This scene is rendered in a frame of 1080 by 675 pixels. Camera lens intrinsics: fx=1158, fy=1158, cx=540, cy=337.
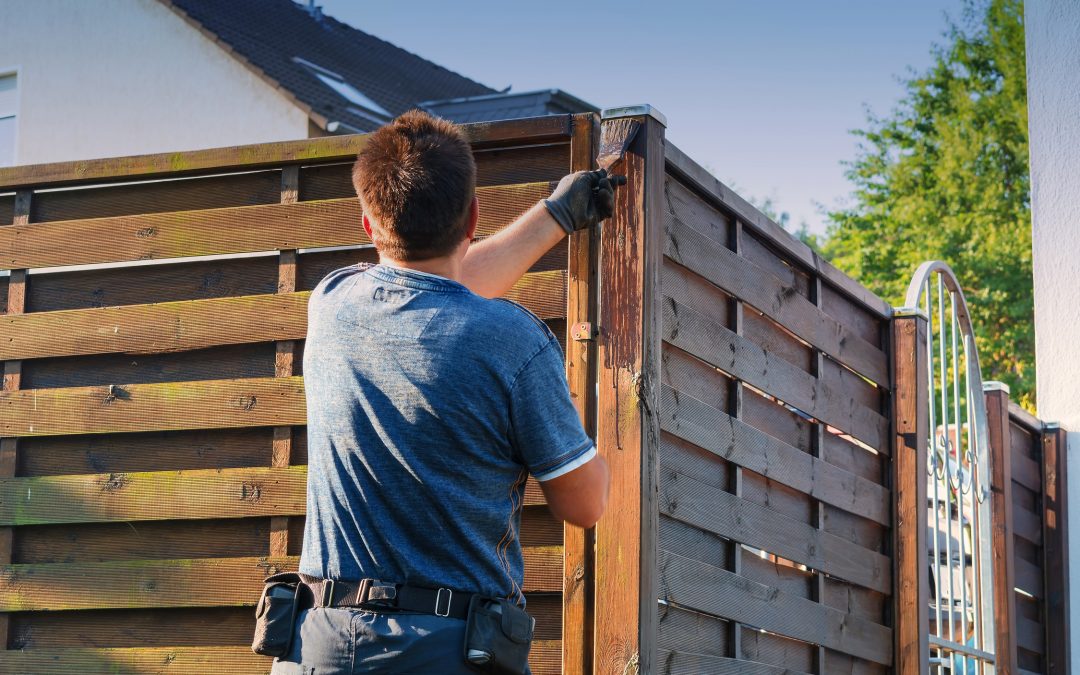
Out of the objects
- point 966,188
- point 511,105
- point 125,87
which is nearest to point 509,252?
point 511,105

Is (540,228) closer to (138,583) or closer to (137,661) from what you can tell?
(138,583)

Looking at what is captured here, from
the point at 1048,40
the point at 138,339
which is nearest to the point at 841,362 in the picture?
the point at 138,339

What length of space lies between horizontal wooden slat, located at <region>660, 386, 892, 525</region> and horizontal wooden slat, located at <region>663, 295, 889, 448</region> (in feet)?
0.49

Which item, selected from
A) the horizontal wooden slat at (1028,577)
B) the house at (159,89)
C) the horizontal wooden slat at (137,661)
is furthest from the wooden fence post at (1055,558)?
the house at (159,89)

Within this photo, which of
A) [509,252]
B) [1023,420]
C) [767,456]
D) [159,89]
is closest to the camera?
[509,252]

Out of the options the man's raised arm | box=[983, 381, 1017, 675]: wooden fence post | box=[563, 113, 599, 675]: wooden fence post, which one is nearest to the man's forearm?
the man's raised arm

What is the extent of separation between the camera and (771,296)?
11.8ft

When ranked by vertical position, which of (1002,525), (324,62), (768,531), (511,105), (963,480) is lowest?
(768,531)

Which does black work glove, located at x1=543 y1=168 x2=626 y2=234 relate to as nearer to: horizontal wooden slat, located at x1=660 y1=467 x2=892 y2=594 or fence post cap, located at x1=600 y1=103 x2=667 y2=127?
fence post cap, located at x1=600 y1=103 x2=667 y2=127

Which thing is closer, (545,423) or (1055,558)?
(545,423)

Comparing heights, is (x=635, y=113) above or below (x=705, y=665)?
above

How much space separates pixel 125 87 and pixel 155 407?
1230cm

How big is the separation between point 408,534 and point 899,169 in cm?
2811

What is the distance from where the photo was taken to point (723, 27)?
43.6 meters
